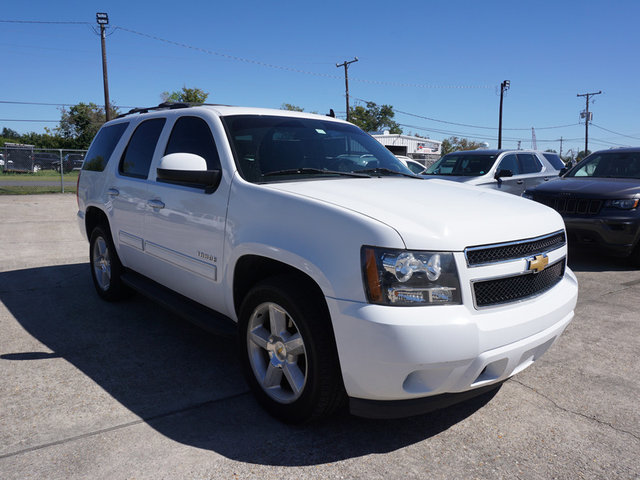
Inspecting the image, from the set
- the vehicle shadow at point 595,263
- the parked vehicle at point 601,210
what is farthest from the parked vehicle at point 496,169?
the parked vehicle at point 601,210

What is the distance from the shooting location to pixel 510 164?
11125 millimetres

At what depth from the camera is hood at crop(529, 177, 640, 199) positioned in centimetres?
705

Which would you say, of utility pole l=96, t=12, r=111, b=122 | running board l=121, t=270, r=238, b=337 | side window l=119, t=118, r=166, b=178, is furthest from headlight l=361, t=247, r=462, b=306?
utility pole l=96, t=12, r=111, b=122

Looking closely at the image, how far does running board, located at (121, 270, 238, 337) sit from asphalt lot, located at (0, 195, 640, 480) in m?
0.41

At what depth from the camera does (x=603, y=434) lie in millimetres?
2820

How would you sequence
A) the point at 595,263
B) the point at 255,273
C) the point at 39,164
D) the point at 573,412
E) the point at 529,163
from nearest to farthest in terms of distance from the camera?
the point at 573,412 → the point at 255,273 → the point at 595,263 → the point at 529,163 → the point at 39,164

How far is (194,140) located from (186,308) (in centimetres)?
125

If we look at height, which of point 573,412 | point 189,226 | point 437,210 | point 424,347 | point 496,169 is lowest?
point 573,412

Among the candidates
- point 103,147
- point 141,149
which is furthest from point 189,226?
point 103,147

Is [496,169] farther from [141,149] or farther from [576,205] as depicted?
[141,149]

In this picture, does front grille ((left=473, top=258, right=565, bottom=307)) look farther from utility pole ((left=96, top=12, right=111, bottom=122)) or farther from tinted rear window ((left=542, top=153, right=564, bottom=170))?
utility pole ((left=96, top=12, right=111, bottom=122))

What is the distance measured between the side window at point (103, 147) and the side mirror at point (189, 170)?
2.06m

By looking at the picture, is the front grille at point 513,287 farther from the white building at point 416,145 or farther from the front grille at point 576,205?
the white building at point 416,145

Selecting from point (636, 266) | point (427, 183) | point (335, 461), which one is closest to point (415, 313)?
point (335, 461)
